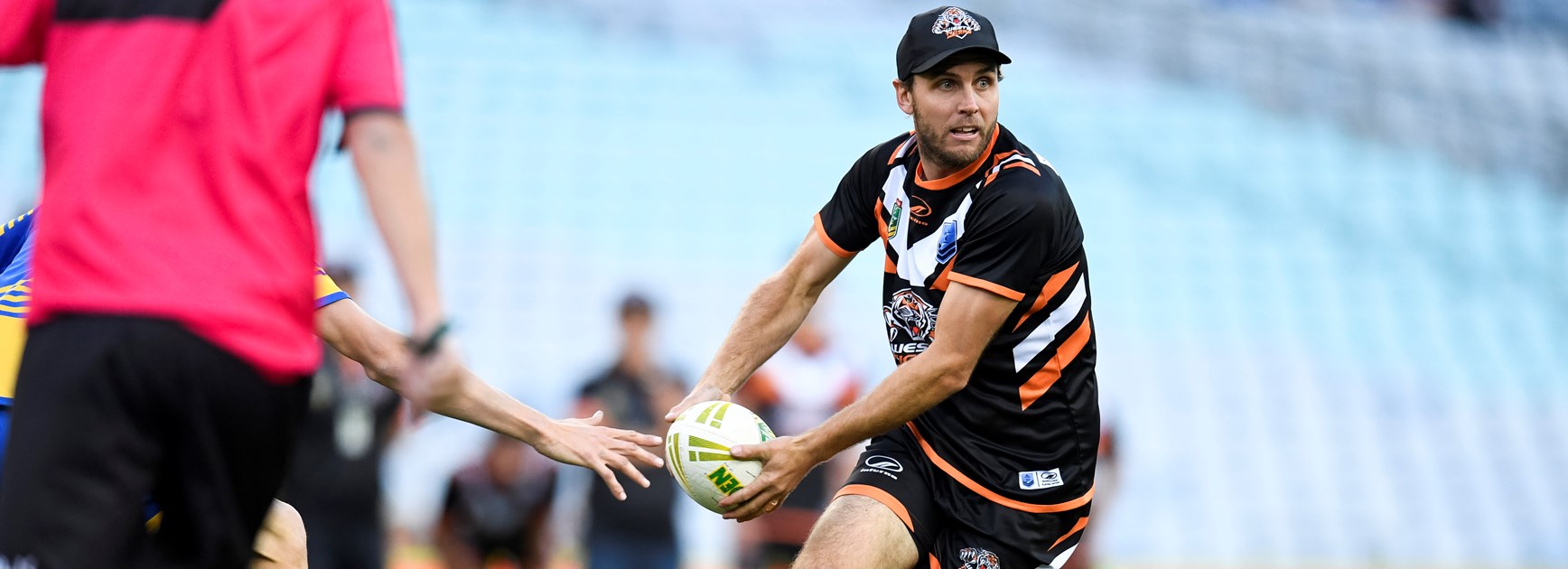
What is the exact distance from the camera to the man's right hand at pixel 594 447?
4.52 metres

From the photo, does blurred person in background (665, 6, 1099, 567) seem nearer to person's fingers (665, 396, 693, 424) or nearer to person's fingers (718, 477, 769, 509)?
person's fingers (718, 477, 769, 509)

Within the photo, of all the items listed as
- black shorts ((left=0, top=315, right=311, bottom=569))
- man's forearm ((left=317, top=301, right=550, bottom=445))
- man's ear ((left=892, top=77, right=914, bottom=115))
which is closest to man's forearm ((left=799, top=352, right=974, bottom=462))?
man's ear ((left=892, top=77, right=914, bottom=115))

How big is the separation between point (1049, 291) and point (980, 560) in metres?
0.92

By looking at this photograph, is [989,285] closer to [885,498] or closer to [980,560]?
[885,498]

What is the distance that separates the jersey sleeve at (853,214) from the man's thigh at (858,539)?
0.99 m

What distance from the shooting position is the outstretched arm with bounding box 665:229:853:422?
19.0ft

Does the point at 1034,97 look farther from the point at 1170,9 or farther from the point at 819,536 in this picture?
the point at 819,536

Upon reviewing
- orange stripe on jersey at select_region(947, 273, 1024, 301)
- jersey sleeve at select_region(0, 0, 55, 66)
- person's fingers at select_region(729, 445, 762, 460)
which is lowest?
person's fingers at select_region(729, 445, 762, 460)

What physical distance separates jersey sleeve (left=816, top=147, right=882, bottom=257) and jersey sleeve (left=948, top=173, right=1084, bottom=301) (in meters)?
0.63

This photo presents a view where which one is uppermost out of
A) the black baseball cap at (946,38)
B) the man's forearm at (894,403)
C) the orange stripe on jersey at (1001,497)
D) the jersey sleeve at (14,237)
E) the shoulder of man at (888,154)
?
the black baseball cap at (946,38)

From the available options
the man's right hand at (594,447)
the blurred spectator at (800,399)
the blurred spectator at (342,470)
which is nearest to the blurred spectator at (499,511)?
the blurred spectator at (342,470)

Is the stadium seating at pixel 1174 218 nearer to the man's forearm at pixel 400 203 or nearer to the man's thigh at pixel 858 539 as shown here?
the man's thigh at pixel 858 539

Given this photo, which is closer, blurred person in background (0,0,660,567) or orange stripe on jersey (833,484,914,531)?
blurred person in background (0,0,660,567)

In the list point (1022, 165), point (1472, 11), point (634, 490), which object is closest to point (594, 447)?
point (1022, 165)
